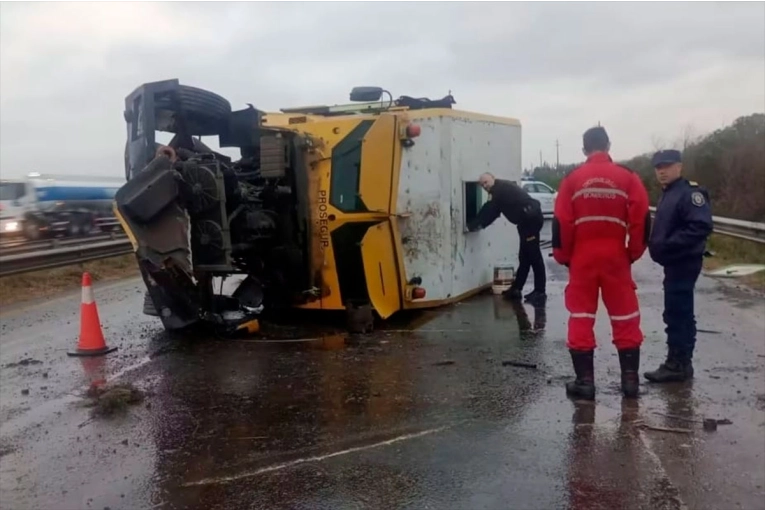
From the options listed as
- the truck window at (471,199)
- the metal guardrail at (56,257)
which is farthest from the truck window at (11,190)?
the truck window at (471,199)

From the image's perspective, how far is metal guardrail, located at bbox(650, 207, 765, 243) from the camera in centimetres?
1265

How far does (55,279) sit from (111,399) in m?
8.64

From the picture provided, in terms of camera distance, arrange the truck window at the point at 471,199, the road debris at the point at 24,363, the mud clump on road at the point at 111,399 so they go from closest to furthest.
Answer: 1. the mud clump on road at the point at 111,399
2. the road debris at the point at 24,363
3. the truck window at the point at 471,199

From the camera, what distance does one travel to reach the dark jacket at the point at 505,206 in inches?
360

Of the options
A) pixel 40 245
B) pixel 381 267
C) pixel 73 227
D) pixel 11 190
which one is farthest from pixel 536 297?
pixel 73 227

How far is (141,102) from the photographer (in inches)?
291

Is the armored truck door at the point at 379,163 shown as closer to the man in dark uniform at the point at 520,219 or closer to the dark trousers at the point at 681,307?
the man in dark uniform at the point at 520,219

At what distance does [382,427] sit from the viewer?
483 cm

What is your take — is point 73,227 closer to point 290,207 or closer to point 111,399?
point 290,207

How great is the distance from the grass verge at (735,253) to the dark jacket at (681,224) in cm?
593

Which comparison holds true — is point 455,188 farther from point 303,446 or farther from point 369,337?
point 303,446

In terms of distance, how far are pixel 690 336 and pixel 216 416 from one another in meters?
3.51

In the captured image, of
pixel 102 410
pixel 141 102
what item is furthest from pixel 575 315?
pixel 141 102

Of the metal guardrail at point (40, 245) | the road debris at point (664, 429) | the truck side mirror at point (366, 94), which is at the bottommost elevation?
the road debris at point (664, 429)
